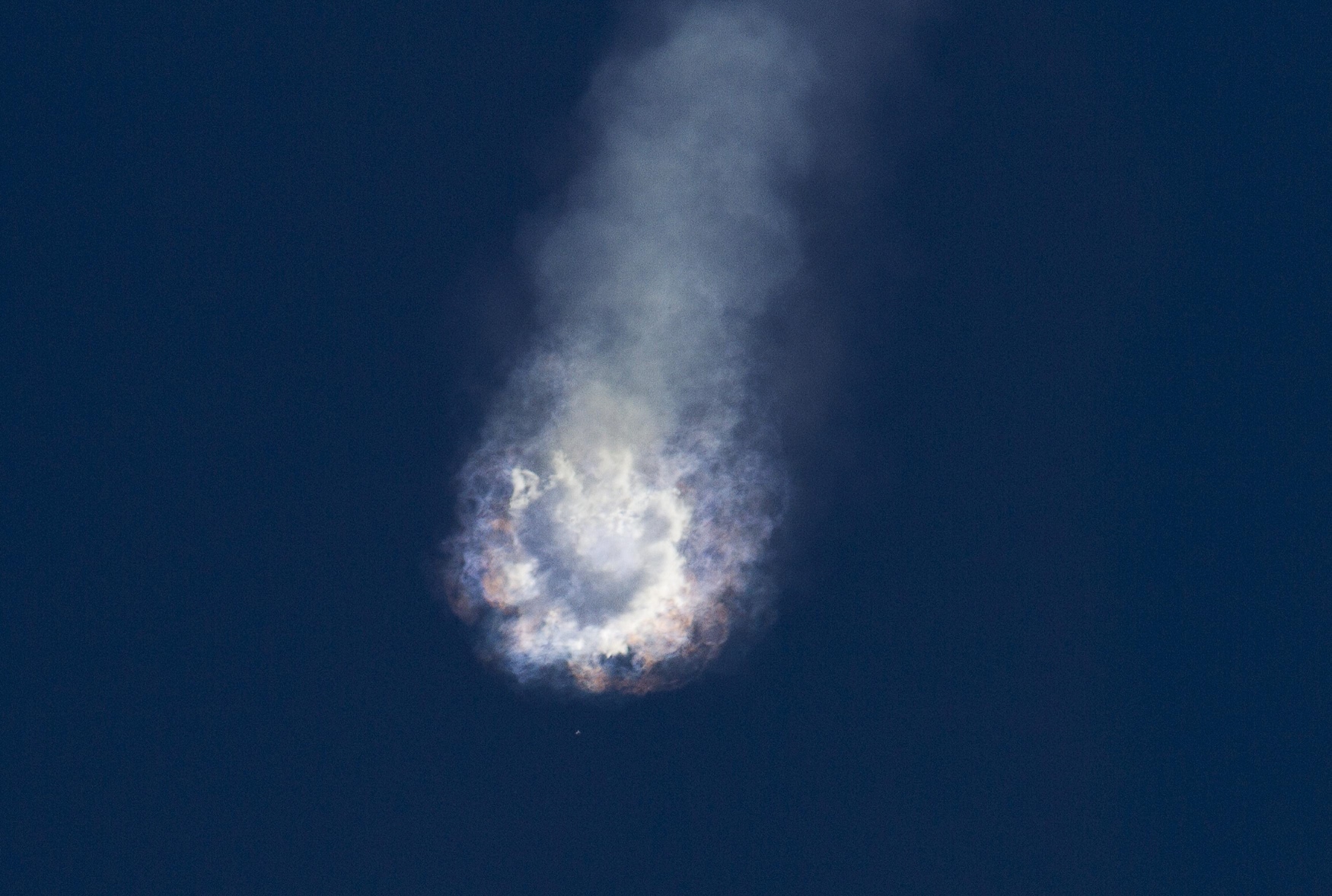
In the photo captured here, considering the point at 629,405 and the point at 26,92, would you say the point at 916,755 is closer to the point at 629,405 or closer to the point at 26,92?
the point at 629,405

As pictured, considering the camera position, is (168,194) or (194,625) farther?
(168,194)

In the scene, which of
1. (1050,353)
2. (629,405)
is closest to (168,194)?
(629,405)

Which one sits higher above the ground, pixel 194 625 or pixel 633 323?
pixel 633 323

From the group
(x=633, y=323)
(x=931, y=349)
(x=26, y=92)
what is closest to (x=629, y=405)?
(x=633, y=323)

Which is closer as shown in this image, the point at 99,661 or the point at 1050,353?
the point at 99,661

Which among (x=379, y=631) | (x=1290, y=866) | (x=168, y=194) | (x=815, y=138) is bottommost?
(x=1290, y=866)

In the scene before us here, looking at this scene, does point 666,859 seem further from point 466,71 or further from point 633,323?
point 466,71
